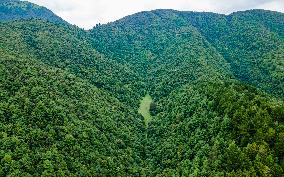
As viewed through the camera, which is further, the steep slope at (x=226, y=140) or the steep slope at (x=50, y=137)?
the steep slope at (x=50, y=137)

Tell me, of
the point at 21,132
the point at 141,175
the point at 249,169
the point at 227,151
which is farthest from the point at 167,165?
the point at 21,132

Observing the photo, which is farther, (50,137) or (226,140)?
(50,137)

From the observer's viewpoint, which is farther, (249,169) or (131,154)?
(131,154)

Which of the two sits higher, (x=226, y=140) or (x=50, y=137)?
(x=226, y=140)

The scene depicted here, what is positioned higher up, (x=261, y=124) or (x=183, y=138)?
(x=261, y=124)

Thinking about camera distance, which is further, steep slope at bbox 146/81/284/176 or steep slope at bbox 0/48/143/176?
steep slope at bbox 0/48/143/176

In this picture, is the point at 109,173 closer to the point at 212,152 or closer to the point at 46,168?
the point at 46,168

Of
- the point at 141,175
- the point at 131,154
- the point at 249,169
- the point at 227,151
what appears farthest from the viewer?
the point at 131,154

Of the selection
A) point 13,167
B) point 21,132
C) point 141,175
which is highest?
point 21,132
